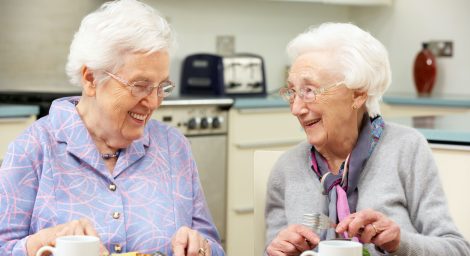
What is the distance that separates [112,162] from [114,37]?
0.98ft

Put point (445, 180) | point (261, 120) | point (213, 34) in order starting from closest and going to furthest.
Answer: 1. point (445, 180)
2. point (261, 120)
3. point (213, 34)

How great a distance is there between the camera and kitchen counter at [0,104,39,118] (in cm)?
356

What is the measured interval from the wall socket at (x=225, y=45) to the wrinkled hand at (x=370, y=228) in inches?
141

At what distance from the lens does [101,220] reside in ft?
6.15

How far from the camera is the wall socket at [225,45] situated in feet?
17.2

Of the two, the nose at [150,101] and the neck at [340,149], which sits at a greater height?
the nose at [150,101]

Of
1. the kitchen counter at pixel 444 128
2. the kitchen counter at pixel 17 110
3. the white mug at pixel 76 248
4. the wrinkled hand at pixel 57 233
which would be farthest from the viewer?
the kitchen counter at pixel 17 110

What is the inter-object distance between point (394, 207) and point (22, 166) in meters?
0.84

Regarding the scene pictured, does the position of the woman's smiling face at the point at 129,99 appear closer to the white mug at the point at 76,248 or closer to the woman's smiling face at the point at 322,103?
the woman's smiling face at the point at 322,103

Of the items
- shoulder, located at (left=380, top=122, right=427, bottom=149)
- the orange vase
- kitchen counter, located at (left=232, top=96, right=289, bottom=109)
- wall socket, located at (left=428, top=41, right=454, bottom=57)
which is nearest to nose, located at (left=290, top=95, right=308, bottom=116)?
shoulder, located at (left=380, top=122, right=427, bottom=149)

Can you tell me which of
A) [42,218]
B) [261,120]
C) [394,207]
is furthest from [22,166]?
[261,120]

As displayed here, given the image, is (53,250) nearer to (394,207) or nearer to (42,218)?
(42,218)

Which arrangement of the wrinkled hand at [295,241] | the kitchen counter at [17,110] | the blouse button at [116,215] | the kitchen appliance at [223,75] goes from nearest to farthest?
the wrinkled hand at [295,241] → the blouse button at [116,215] → the kitchen counter at [17,110] → the kitchen appliance at [223,75]

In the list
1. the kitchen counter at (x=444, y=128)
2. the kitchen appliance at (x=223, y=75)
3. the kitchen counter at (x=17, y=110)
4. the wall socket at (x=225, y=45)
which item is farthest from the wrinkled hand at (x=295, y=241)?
the wall socket at (x=225, y=45)
